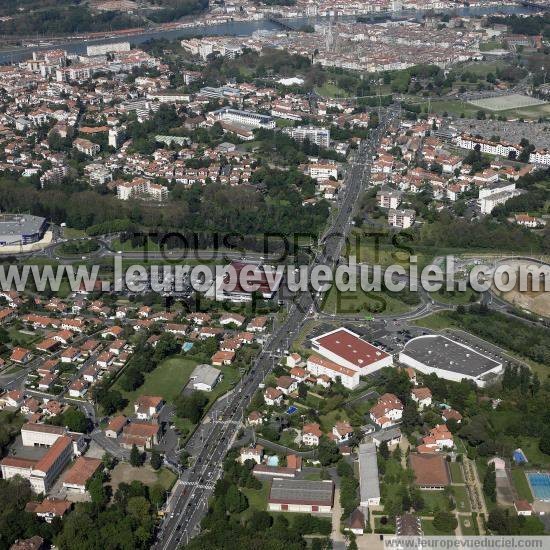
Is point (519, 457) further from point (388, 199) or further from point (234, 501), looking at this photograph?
point (388, 199)

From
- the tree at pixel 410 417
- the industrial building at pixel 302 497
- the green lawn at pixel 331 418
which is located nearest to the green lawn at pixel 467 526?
the industrial building at pixel 302 497

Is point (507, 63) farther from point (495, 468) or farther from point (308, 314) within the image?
point (495, 468)

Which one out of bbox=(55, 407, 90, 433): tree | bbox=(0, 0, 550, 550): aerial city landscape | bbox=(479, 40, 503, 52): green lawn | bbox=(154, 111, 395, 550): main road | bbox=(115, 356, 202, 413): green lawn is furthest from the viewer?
bbox=(479, 40, 503, 52): green lawn

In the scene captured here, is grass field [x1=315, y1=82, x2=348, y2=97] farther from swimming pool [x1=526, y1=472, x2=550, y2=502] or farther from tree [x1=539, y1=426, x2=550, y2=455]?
swimming pool [x1=526, y1=472, x2=550, y2=502]

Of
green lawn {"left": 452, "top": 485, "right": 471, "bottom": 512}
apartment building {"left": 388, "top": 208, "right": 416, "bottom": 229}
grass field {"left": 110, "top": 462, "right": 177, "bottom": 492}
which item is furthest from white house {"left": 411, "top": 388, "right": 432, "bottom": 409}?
apartment building {"left": 388, "top": 208, "right": 416, "bottom": 229}

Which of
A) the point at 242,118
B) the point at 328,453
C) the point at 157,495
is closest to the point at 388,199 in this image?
the point at 242,118

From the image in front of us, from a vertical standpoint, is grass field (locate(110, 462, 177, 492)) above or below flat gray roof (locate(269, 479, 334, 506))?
below
